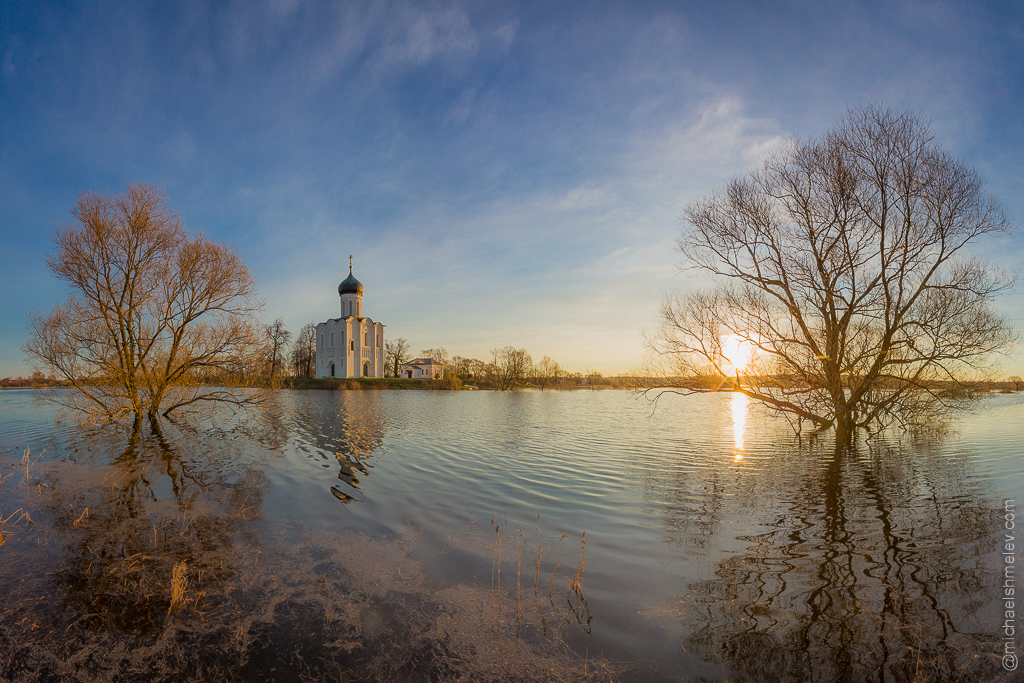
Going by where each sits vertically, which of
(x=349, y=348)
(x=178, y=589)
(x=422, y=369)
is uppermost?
(x=349, y=348)

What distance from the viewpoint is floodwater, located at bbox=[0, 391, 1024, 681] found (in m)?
3.99

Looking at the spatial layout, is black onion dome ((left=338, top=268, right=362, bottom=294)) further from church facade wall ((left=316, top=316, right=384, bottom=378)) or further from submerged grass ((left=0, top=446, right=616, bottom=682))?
submerged grass ((left=0, top=446, right=616, bottom=682))

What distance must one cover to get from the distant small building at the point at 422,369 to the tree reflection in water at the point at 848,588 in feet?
280

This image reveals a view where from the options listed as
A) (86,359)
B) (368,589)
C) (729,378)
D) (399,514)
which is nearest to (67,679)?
(368,589)

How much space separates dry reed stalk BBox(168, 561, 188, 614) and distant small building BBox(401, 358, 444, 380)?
8767 centimetres

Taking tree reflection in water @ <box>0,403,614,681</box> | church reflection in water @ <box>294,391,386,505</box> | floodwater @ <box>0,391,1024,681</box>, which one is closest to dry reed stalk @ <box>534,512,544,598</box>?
floodwater @ <box>0,391,1024,681</box>

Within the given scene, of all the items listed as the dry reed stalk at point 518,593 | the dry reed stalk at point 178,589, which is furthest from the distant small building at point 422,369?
the dry reed stalk at point 178,589

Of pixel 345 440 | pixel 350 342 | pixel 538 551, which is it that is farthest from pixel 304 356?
pixel 538 551

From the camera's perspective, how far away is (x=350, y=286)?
266 feet

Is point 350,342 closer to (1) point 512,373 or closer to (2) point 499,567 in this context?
(1) point 512,373

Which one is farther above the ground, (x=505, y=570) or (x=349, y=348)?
(x=349, y=348)

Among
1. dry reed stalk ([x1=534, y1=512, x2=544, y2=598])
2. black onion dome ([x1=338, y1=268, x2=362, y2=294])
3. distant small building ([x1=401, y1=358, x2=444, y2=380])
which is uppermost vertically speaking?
black onion dome ([x1=338, y1=268, x2=362, y2=294])

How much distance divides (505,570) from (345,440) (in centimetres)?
1246

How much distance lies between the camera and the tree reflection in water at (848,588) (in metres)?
3.99
